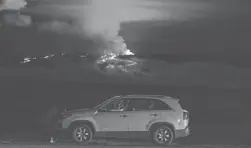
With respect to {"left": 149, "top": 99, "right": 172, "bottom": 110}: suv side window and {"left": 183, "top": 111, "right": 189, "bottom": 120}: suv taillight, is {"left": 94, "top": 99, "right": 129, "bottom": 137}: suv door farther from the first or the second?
{"left": 183, "top": 111, "right": 189, "bottom": 120}: suv taillight

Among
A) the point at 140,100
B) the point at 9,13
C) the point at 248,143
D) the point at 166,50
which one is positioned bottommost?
the point at 248,143

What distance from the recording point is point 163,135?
50.1 ft

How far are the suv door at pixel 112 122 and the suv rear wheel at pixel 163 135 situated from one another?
0.67m

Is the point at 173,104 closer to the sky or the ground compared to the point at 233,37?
closer to the ground

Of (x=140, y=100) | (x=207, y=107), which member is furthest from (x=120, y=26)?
(x=207, y=107)

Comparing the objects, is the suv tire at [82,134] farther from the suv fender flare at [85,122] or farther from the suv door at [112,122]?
the suv door at [112,122]

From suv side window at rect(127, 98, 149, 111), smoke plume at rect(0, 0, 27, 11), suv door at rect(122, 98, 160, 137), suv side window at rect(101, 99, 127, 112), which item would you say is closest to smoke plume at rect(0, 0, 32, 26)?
smoke plume at rect(0, 0, 27, 11)

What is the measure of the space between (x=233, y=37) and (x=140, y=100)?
264 centimetres

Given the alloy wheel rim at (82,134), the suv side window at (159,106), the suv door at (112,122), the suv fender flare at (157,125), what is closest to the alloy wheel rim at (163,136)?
the suv fender flare at (157,125)

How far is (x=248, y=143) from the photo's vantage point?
1564 centimetres

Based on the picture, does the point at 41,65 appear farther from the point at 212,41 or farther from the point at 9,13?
the point at 212,41

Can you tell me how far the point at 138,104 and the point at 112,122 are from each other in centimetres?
72

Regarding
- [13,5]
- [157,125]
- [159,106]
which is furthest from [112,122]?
[13,5]

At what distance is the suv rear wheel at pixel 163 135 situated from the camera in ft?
49.9
